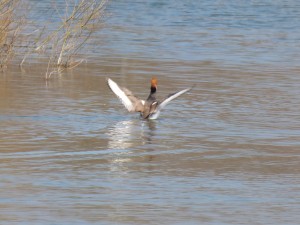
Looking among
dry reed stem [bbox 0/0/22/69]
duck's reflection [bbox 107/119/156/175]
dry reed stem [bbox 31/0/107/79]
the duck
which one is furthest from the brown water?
dry reed stem [bbox 31/0/107/79]

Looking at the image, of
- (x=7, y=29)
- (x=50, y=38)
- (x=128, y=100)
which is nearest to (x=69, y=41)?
(x=50, y=38)

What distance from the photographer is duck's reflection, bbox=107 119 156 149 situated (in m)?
10.9

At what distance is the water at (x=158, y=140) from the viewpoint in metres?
8.14

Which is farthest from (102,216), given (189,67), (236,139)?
(189,67)

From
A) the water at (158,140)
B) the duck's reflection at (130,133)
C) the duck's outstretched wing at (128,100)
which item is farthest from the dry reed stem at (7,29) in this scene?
the duck's reflection at (130,133)

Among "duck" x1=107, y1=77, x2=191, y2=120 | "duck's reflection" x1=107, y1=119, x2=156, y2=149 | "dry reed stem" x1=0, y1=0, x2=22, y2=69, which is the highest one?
Result: "dry reed stem" x1=0, y1=0, x2=22, y2=69

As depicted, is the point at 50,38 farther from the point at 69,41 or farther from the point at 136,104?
the point at 136,104

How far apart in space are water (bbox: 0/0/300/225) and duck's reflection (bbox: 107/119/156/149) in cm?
1

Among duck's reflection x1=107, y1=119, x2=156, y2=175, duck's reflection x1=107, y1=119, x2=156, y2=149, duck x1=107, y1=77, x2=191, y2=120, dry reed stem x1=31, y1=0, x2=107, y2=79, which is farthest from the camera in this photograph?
dry reed stem x1=31, y1=0, x2=107, y2=79

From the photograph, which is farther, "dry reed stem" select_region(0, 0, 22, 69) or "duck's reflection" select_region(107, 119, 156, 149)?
"dry reed stem" select_region(0, 0, 22, 69)

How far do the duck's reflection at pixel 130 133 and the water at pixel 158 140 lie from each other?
1cm

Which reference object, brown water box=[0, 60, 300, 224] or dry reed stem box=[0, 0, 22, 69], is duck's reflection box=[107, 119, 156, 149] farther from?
dry reed stem box=[0, 0, 22, 69]

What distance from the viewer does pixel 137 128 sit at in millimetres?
11953

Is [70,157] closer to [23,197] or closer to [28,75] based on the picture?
[23,197]
